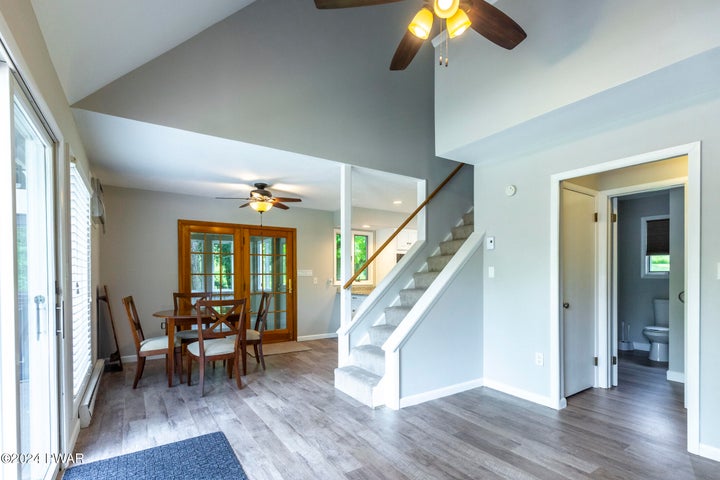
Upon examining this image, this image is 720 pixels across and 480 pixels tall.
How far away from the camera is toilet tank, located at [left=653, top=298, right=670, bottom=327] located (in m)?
5.14

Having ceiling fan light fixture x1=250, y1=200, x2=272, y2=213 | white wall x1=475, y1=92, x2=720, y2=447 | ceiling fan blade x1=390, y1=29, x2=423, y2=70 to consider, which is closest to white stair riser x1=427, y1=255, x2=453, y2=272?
white wall x1=475, y1=92, x2=720, y2=447

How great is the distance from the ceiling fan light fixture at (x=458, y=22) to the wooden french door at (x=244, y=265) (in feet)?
14.7

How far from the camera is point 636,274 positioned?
18.4 ft

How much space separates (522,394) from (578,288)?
3.88ft

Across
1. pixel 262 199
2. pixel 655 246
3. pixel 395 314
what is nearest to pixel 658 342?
pixel 655 246

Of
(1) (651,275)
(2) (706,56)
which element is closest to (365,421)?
(2) (706,56)

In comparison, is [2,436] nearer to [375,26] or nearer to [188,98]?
[188,98]

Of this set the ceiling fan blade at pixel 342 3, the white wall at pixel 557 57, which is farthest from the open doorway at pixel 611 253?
the ceiling fan blade at pixel 342 3

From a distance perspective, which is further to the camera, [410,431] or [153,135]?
[153,135]

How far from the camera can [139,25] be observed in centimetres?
241

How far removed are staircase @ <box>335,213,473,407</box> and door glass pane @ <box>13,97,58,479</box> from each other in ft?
7.21

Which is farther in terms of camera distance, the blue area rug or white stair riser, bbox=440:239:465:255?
white stair riser, bbox=440:239:465:255

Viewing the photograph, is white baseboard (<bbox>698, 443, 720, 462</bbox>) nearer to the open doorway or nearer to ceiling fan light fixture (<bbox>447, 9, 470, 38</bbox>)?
the open doorway

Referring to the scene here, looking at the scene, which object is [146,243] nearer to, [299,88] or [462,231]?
[299,88]
